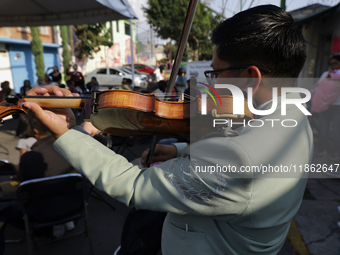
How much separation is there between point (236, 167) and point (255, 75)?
0.37m

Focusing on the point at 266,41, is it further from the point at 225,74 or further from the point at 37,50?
the point at 37,50

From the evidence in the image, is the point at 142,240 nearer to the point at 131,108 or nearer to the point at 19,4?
the point at 131,108

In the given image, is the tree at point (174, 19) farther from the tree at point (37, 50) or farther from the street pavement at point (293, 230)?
the street pavement at point (293, 230)

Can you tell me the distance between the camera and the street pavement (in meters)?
2.46

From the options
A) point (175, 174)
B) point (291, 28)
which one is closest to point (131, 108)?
point (175, 174)

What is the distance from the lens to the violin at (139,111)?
1167 mm

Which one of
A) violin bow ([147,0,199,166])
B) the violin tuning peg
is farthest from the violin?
violin bow ([147,0,199,166])

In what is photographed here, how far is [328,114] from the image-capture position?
Answer: 14.4 ft

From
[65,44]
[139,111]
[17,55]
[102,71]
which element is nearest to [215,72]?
[139,111]

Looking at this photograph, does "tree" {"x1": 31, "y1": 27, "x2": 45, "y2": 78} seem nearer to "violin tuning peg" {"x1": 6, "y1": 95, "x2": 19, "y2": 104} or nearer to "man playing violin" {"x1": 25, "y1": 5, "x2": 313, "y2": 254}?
"violin tuning peg" {"x1": 6, "y1": 95, "x2": 19, "y2": 104}

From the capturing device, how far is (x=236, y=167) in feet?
2.44

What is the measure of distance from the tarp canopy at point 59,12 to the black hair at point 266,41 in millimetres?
3027

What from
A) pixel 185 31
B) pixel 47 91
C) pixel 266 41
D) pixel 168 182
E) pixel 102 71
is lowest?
pixel 168 182

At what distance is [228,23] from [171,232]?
89 centimetres
